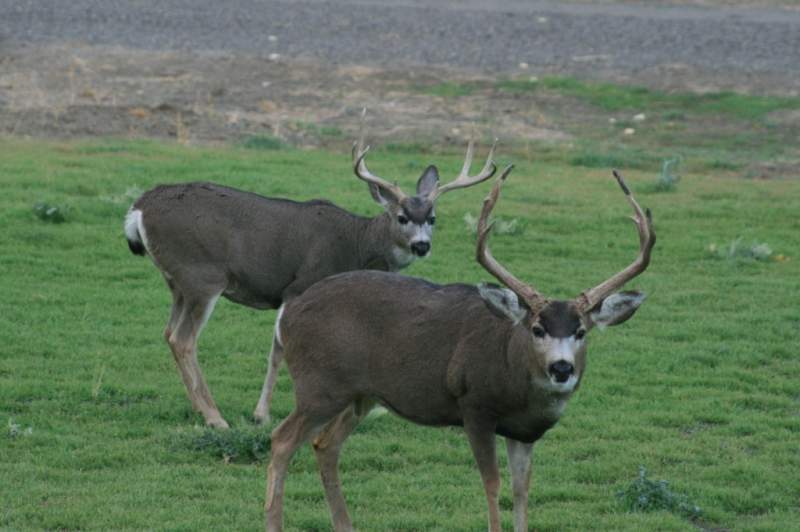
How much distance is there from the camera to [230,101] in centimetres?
2442

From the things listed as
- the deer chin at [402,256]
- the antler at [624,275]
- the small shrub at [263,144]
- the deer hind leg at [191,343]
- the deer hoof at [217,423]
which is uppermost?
the antler at [624,275]

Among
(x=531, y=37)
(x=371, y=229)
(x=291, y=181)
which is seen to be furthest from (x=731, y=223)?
(x=531, y=37)

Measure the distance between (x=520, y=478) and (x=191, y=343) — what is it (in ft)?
11.4

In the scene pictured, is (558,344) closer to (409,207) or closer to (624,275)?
(624,275)

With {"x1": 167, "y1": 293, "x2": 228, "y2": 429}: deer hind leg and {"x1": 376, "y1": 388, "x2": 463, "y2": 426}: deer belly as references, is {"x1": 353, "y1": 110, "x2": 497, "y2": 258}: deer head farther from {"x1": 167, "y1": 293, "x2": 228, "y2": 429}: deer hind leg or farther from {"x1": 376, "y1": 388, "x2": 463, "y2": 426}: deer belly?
{"x1": 376, "y1": 388, "x2": 463, "y2": 426}: deer belly

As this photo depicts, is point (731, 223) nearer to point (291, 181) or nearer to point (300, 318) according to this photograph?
point (291, 181)

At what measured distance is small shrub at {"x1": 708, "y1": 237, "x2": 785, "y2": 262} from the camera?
1609 cm

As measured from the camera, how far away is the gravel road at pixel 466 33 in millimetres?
28781

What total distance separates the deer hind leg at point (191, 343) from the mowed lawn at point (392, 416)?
0.51 feet

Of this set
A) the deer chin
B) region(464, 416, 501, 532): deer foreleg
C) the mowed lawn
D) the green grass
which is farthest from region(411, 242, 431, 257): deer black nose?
the green grass

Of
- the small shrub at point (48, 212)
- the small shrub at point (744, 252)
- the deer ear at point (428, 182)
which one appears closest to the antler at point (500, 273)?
the deer ear at point (428, 182)

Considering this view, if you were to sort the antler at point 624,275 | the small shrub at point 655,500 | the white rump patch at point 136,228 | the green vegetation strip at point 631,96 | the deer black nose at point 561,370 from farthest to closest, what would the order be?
the green vegetation strip at point 631,96
the white rump patch at point 136,228
the small shrub at point 655,500
the antler at point 624,275
the deer black nose at point 561,370

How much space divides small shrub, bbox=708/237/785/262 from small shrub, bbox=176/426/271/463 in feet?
23.7

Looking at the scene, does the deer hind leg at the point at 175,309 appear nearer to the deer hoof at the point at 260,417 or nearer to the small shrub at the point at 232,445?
the deer hoof at the point at 260,417
